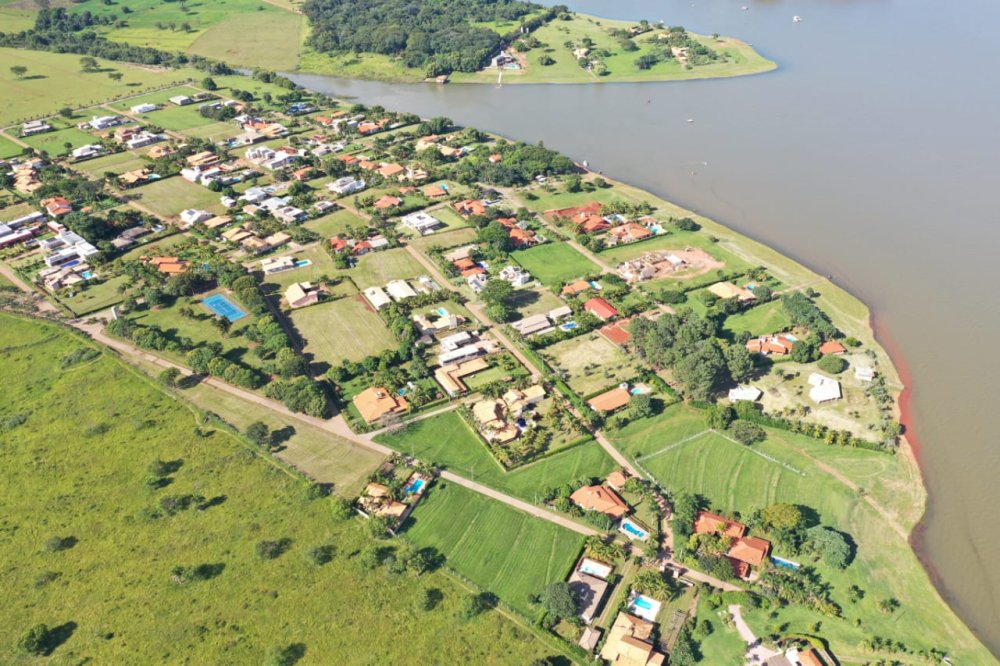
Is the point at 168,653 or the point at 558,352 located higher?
the point at 558,352

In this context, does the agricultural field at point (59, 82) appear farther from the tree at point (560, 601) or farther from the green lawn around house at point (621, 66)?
the tree at point (560, 601)

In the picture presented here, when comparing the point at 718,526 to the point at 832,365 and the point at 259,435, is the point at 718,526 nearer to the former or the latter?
the point at 832,365

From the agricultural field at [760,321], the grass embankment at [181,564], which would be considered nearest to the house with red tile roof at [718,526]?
the grass embankment at [181,564]

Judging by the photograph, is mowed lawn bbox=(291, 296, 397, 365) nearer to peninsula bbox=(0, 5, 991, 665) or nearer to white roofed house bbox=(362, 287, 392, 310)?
peninsula bbox=(0, 5, 991, 665)

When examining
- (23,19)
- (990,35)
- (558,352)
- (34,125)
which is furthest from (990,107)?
(23,19)

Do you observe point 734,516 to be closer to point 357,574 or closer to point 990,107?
point 357,574

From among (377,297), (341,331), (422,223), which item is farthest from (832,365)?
(422,223)
